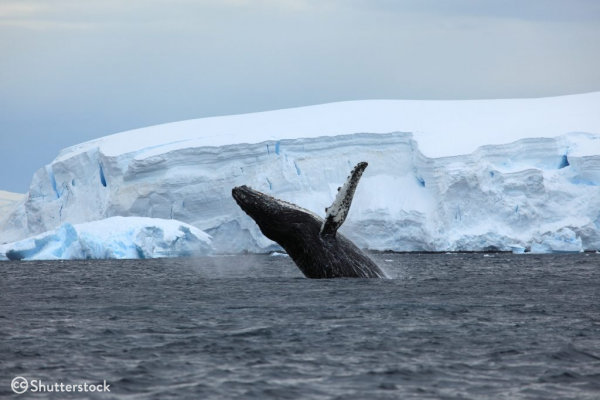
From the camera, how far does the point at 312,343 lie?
7891 mm

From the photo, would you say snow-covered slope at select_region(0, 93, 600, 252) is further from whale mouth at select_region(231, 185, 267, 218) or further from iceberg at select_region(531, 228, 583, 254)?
whale mouth at select_region(231, 185, 267, 218)

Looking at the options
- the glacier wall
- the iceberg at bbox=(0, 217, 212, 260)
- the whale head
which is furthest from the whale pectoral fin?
the glacier wall

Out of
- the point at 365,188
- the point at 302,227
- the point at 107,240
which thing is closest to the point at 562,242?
the point at 365,188

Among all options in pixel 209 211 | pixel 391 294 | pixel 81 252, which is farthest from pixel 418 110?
pixel 391 294

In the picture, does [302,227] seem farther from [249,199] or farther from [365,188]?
[365,188]

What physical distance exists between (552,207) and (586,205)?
1.38m

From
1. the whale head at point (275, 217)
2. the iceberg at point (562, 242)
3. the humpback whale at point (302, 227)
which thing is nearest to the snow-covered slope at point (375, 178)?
the iceberg at point (562, 242)

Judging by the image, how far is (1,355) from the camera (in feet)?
23.9

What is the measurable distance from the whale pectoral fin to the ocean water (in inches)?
38.3

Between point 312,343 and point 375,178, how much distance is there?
3052 centimetres

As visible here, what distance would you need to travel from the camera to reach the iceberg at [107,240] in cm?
3016

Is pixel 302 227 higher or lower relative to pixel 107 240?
lower

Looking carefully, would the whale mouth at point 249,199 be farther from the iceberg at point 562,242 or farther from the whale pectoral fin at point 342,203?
the iceberg at point 562,242

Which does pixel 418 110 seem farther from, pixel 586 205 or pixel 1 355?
pixel 1 355
